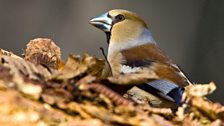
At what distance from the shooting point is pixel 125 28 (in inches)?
90.4

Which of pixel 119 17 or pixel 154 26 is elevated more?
pixel 119 17

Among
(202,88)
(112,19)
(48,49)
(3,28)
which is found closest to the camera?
(202,88)

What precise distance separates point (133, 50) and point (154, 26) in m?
1.55

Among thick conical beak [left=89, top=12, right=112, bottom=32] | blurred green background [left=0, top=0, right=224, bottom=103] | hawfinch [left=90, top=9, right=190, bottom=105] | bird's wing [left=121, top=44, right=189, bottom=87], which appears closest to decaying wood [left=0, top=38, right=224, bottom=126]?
hawfinch [left=90, top=9, right=190, bottom=105]

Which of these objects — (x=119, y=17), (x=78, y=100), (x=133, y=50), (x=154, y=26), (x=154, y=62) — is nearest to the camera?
(x=78, y=100)

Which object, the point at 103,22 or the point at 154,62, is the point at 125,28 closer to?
the point at 103,22

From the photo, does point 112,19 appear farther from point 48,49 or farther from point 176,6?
point 176,6

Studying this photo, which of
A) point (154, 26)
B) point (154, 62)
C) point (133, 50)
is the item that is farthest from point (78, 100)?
point (154, 26)

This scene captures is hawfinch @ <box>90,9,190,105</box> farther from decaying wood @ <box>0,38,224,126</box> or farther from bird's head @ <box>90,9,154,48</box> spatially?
decaying wood @ <box>0,38,224,126</box>

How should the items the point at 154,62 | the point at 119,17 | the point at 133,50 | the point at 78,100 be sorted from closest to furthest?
the point at 78,100 < the point at 154,62 < the point at 133,50 < the point at 119,17

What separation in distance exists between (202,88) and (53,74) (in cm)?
18

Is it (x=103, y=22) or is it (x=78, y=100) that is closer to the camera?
(x=78, y=100)

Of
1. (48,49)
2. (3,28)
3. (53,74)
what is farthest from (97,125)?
(3,28)

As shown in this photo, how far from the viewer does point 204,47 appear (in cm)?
366
